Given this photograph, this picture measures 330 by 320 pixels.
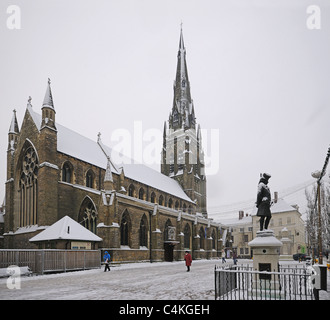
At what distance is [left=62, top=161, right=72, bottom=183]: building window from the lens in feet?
101

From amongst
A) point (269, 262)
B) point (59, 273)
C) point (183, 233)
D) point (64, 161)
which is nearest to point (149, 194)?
point (183, 233)

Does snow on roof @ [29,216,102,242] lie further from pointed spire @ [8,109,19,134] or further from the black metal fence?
pointed spire @ [8,109,19,134]

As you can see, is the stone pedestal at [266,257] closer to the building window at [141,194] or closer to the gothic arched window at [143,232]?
the gothic arched window at [143,232]

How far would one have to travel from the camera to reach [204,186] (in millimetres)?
63438

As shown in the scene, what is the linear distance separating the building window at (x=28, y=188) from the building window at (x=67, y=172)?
7.96 ft

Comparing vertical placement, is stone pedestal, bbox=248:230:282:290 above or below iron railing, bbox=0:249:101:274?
above

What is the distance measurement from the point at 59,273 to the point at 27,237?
10504 millimetres

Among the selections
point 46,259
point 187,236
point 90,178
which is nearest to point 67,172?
point 90,178

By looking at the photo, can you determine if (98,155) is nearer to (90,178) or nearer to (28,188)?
(90,178)

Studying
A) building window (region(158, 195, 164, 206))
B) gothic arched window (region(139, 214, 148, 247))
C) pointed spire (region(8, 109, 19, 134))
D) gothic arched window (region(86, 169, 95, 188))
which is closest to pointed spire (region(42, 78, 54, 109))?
pointed spire (region(8, 109, 19, 134))

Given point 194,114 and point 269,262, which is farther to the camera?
point 194,114

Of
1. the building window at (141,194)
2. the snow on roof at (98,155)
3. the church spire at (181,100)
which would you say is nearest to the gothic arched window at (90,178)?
the snow on roof at (98,155)

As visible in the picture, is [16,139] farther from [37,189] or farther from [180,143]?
[180,143]

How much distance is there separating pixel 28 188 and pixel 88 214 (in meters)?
6.46
